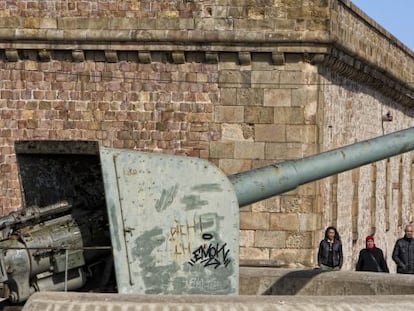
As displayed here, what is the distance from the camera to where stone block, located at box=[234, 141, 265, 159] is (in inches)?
628

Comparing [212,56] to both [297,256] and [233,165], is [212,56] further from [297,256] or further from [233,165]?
[297,256]

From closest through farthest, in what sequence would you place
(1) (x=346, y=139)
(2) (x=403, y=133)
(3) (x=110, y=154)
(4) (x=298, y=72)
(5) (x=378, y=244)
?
(3) (x=110, y=154) < (2) (x=403, y=133) < (4) (x=298, y=72) < (1) (x=346, y=139) < (5) (x=378, y=244)

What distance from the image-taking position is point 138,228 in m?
7.83

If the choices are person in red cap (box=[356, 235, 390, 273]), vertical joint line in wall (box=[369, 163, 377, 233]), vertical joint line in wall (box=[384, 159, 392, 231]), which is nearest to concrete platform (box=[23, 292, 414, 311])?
person in red cap (box=[356, 235, 390, 273])

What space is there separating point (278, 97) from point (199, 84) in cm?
114

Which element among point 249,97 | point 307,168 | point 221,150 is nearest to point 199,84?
point 249,97

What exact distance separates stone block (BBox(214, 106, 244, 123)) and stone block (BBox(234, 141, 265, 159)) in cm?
34

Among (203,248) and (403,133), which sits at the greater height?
(403,133)

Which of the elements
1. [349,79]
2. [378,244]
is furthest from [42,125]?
[378,244]

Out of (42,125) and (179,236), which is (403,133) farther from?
(42,125)

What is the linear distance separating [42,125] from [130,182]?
925 cm

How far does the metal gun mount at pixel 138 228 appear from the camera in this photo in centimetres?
782

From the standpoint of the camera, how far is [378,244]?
2178 centimetres

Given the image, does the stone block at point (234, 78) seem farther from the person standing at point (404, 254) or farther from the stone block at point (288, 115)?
the person standing at point (404, 254)
